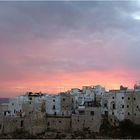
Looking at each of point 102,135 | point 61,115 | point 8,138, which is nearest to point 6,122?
point 8,138

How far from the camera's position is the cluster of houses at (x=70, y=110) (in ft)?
180

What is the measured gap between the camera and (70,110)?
60.2m

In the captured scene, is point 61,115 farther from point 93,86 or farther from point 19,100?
point 93,86

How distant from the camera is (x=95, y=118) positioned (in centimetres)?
5519

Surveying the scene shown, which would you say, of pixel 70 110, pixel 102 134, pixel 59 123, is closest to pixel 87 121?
pixel 102 134

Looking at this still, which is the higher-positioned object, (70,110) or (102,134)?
(70,110)

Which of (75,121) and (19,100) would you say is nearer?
(75,121)

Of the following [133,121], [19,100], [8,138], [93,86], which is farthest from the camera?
[93,86]

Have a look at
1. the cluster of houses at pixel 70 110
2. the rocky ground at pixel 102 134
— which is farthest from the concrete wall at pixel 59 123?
the rocky ground at pixel 102 134

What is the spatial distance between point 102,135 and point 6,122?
1099cm

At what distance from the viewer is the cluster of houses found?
180ft

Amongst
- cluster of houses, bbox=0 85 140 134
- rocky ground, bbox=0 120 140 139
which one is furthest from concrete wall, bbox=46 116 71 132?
rocky ground, bbox=0 120 140 139

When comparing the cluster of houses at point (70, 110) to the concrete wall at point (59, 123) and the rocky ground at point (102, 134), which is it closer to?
the concrete wall at point (59, 123)

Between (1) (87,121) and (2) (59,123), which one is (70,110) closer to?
(2) (59,123)
